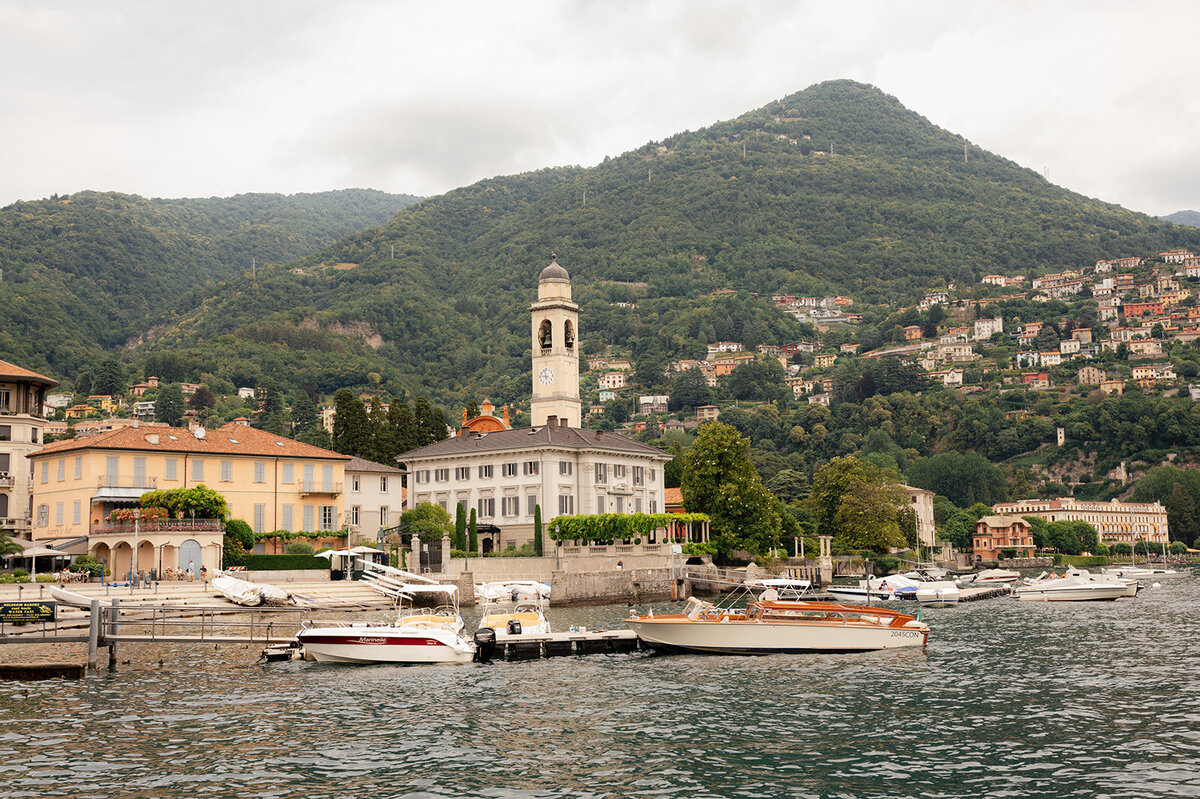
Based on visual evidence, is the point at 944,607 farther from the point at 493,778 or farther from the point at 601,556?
the point at 493,778

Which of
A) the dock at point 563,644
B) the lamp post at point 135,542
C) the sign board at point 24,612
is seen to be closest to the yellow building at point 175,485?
the lamp post at point 135,542

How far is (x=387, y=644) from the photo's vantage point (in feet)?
130

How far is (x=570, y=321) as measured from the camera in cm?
9269

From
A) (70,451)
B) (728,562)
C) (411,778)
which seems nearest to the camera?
(411,778)

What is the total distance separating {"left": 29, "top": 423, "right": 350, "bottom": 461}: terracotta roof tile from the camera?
211ft

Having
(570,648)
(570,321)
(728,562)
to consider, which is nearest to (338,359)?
(570,321)

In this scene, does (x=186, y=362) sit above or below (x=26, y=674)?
above

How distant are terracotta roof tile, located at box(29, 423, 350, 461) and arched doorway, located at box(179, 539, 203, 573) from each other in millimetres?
7674

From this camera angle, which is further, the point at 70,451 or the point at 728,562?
the point at 728,562

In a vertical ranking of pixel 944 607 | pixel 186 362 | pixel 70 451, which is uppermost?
pixel 186 362

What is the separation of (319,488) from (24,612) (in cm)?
3556

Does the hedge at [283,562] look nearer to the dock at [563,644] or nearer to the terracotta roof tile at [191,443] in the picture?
the terracotta roof tile at [191,443]

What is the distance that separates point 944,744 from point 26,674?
25001 millimetres

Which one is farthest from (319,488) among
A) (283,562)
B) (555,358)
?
(555,358)
